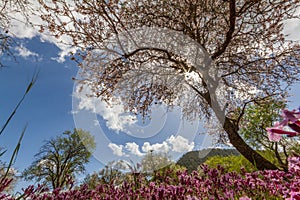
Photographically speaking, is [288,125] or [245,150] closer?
[288,125]

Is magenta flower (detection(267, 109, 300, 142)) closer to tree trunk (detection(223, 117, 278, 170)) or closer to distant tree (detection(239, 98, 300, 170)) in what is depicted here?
tree trunk (detection(223, 117, 278, 170))

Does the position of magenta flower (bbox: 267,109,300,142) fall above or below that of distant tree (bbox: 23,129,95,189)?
below

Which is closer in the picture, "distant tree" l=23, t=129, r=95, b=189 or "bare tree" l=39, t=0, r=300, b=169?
"bare tree" l=39, t=0, r=300, b=169

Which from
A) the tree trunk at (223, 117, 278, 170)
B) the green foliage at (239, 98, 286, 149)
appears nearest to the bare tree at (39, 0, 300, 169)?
the tree trunk at (223, 117, 278, 170)

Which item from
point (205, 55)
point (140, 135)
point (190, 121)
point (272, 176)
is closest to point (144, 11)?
point (205, 55)

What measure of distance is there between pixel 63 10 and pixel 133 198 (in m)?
6.79

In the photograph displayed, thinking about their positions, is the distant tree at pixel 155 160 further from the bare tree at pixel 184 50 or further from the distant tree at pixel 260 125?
the distant tree at pixel 260 125

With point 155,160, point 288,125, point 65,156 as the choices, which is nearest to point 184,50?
point 155,160

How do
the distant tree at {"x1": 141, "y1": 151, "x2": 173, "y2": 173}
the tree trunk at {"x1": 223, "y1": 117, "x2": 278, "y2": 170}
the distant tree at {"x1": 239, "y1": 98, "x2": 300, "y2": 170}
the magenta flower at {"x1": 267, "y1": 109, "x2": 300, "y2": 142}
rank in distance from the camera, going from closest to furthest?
1. the magenta flower at {"x1": 267, "y1": 109, "x2": 300, "y2": 142}
2. the distant tree at {"x1": 141, "y1": 151, "x2": 173, "y2": 173}
3. the tree trunk at {"x1": 223, "y1": 117, "x2": 278, "y2": 170}
4. the distant tree at {"x1": 239, "y1": 98, "x2": 300, "y2": 170}

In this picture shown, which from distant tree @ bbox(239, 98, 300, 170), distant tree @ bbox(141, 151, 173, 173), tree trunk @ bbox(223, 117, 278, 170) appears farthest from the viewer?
distant tree @ bbox(239, 98, 300, 170)

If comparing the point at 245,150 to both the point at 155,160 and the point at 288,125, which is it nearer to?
the point at 155,160

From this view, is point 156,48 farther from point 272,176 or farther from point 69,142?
point 69,142

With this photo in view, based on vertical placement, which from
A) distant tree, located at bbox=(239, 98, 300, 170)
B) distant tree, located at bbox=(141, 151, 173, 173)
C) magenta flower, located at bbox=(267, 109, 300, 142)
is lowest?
magenta flower, located at bbox=(267, 109, 300, 142)

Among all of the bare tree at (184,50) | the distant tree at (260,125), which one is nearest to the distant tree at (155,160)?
the bare tree at (184,50)
